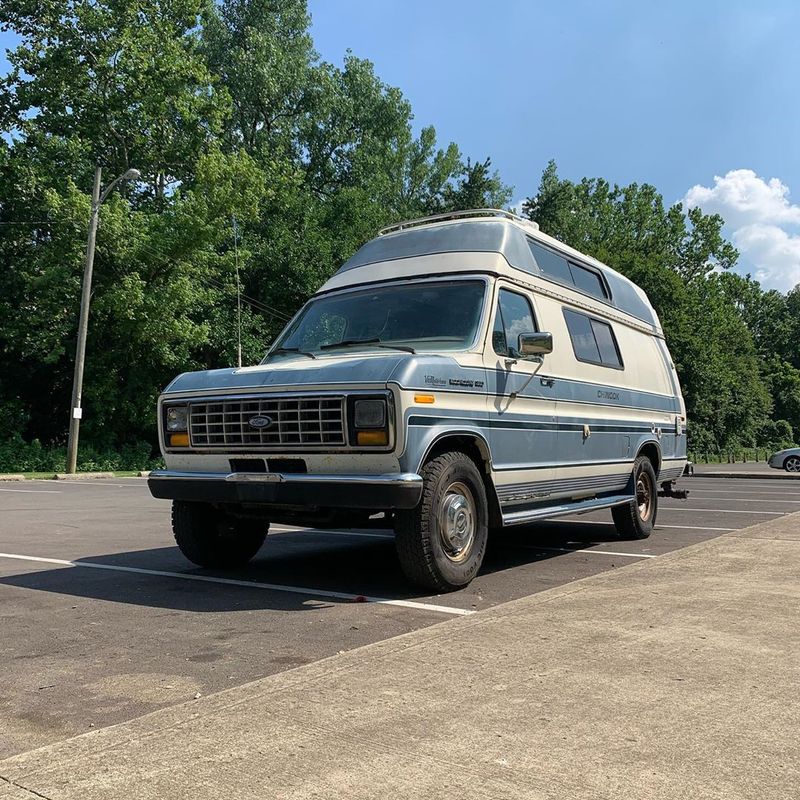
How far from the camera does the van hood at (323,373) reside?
5883 millimetres

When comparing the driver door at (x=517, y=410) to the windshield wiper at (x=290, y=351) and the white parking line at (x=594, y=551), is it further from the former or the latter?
the windshield wiper at (x=290, y=351)

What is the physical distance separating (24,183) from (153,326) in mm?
6941

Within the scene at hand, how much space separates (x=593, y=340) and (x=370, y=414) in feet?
12.8

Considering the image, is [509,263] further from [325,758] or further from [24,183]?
[24,183]

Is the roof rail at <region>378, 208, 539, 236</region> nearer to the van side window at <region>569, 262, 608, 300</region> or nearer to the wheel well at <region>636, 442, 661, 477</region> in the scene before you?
the van side window at <region>569, 262, 608, 300</region>

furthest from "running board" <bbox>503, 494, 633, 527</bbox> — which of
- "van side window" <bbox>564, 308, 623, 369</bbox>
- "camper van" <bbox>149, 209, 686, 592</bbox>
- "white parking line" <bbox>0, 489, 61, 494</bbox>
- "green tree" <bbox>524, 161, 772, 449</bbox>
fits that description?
"green tree" <bbox>524, 161, 772, 449</bbox>

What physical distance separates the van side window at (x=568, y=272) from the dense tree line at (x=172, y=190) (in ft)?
72.6

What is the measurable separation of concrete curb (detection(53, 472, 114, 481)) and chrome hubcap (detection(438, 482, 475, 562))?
2083 centimetres

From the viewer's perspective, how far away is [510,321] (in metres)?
→ 7.27

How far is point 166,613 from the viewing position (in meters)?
5.67

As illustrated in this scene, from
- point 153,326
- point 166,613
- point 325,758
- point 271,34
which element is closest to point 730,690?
point 325,758

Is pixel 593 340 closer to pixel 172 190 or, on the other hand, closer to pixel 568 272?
pixel 568 272

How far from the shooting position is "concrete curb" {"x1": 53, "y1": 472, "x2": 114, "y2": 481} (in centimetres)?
2522

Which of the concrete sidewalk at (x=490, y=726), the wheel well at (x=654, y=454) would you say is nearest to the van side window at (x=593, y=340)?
the wheel well at (x=654, y=454)
